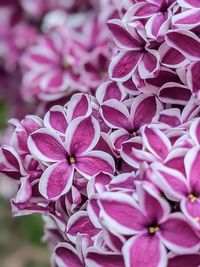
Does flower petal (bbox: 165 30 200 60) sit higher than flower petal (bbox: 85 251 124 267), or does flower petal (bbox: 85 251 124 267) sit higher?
flower petal (bbox: 165 30 200 60)

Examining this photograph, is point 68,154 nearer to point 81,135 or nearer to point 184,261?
point 81,135

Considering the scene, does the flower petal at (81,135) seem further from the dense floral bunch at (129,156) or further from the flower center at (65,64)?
the flower center at (65,64)

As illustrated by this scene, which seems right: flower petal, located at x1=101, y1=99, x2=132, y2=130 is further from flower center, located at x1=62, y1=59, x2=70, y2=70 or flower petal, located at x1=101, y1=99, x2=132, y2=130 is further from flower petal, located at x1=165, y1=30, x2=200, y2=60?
flower center, located at x1=62, y1=59, x2=70, y2=70

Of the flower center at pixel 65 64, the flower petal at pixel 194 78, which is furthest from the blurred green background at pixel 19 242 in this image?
the flower petal at pixel 194 78

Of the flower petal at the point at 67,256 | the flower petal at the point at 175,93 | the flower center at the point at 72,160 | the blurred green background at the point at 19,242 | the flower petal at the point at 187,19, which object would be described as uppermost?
the flower petal at the point at 187,19

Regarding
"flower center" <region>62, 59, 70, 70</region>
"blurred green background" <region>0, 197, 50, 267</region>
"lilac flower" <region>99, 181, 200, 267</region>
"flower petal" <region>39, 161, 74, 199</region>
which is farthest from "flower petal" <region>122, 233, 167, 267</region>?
"blurred green background" <region>0, 197, 50, 267</region>

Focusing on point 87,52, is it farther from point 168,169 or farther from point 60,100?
point 168,169

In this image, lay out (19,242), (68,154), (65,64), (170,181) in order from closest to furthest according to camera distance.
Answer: (170,181), (68,154), (65,64), (19,242)

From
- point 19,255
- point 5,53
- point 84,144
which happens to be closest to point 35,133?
point 84,144

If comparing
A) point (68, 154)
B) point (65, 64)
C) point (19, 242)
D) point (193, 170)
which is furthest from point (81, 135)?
point (19, 242)
